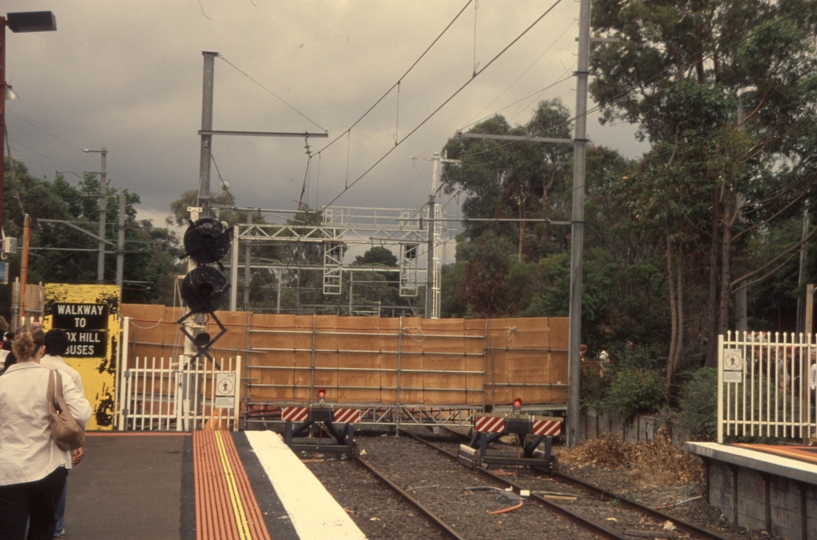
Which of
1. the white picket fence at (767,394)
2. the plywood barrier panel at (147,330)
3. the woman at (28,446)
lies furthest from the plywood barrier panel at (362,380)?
the woman at (28,446)

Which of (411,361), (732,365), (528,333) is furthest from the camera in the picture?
(411,361)

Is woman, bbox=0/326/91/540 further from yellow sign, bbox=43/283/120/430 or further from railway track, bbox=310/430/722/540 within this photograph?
yellow sign, bbox=43/283/120/430

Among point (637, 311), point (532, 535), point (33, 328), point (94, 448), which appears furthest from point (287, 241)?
point (33, 328)

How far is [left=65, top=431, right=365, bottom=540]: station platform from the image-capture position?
23.9 ft

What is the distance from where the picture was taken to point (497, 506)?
38.7ft

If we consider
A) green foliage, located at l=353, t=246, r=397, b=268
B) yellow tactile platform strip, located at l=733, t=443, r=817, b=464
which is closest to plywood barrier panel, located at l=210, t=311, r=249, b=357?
yellow tactile platform strip, located at l=733, t=443, r=817, b=464

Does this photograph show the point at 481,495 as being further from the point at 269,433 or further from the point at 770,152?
the point at 770,152

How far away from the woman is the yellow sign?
9.18 metres

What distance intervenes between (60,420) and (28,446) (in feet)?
0.76

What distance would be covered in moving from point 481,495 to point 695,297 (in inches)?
587

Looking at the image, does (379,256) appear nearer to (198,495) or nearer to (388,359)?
(388,359)

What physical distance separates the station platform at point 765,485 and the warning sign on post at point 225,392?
22.4ft

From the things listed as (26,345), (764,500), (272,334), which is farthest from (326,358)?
(26,345)

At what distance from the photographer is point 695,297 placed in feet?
84.0
